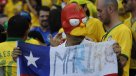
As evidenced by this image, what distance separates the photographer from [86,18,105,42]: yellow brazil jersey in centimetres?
813

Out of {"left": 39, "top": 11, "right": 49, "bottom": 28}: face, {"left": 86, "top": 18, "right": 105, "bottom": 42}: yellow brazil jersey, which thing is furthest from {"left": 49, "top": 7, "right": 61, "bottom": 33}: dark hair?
{"left": 86, "top": 18, "right": 105, "bottom": 42}: yellow brazil jersey

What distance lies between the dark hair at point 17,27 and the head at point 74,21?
0.87 meters

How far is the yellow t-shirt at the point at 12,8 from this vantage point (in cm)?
1440

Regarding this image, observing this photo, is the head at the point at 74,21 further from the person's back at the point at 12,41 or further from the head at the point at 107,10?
the head at the point at 107,10

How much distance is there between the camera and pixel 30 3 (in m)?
13.7

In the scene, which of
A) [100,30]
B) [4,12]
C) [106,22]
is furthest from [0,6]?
[106,22]

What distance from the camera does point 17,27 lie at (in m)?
6.80

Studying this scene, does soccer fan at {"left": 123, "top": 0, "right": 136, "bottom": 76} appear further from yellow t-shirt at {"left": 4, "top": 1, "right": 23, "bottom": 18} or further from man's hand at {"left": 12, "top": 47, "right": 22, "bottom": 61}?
yellow t-shirt at {"left": 4, "top": 1, "right": 23, "bottom": 18}

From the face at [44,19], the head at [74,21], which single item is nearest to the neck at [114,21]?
the head at [74,21]

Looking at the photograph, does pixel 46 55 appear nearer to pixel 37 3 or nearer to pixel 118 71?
pixel 118 71

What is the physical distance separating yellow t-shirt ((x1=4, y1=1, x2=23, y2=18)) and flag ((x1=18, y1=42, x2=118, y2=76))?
821 cm

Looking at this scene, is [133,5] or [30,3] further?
[30,3]

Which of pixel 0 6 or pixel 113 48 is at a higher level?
pixel 0 6

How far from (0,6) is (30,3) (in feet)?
5.96
